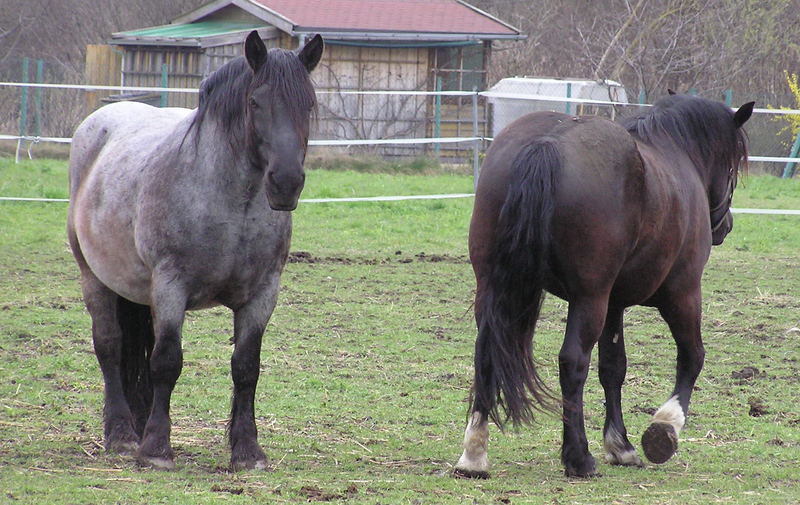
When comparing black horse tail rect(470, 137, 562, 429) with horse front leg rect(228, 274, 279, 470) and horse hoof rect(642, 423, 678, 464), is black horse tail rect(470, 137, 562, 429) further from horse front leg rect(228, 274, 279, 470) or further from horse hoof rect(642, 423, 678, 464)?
horse front leg rect(228, 274, 279, 470)

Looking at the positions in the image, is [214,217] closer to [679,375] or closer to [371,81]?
[679,375]

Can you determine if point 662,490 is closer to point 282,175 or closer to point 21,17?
point 282,175

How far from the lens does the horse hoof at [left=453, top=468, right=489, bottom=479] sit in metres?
4.20

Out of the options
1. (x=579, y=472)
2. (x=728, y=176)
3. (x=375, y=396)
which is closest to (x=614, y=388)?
(x=579, y=472)

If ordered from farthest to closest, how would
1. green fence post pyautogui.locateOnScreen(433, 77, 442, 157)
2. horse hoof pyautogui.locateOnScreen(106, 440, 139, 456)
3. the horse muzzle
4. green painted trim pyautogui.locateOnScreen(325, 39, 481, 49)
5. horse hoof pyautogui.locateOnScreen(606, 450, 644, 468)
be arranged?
1. green painted trim pyautogui.locateOnScreen(325, 39, 481, 49)
2. green fence post pyautogui.locateOnScreen(433, 77, 442, 157)
3. horse hoof pyautogui.locateOnScreen(606, 450, 644, 468)
4. horse hoof pyautogui.locateOnScreen(106, 440, 139, 456)
5. the horse muzzle

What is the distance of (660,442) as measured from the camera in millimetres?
4418

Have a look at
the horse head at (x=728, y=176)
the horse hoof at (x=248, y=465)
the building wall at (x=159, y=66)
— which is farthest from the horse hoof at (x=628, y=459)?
the building wall at (x=159, y=66)

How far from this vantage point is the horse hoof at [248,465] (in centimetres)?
427

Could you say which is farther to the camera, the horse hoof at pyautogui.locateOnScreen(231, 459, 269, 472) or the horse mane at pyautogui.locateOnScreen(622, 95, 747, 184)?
the horse mane at pyautogui.locateOnScreen(622, 95, 747, 184)

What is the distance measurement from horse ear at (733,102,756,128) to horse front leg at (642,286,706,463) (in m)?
0.91

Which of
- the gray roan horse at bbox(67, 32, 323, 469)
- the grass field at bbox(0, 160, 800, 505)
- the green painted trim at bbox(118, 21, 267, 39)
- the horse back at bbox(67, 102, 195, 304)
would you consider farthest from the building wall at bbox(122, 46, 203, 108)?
the gray roan horse at bbox(67, 32, 323, 469)

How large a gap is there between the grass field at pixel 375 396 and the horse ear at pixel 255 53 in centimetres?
163

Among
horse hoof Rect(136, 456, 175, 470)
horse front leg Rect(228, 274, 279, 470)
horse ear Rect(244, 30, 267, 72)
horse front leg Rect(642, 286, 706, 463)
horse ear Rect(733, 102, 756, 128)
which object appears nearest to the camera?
horse ear Rect(244, 30, 267, 72)

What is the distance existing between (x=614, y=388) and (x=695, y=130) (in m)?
1.29
